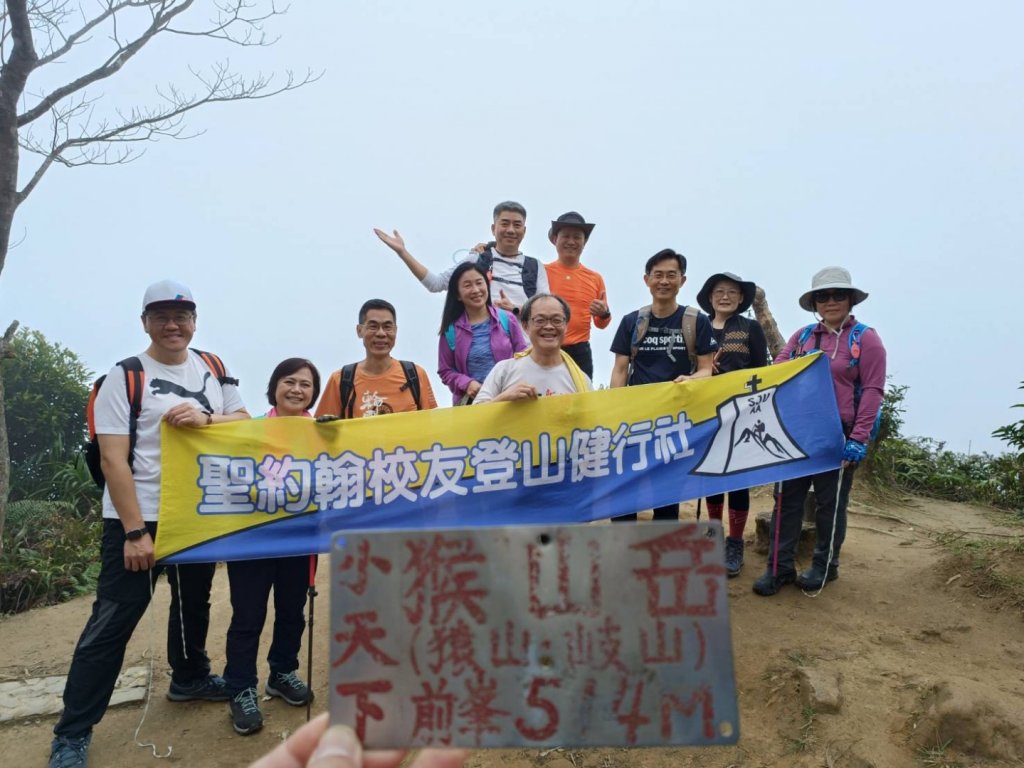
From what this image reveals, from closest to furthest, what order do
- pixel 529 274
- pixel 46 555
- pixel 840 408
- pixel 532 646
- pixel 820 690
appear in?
pixel 532 646, pixel 820 690, pixel 840 408, pixel 529 274, pixel 46 555

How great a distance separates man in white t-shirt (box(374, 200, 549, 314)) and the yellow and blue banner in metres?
1.45

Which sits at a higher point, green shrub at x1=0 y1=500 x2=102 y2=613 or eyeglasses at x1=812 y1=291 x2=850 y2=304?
eyeglasses at x1=812 y1=291 x2=850 y2=304

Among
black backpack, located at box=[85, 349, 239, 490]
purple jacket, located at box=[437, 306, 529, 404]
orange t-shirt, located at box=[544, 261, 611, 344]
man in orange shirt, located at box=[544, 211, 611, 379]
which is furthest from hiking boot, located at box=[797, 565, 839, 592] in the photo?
black backpack, located at box=[85, 349, 239, 490]

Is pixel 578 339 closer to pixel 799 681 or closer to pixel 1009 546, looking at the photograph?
pixel 799 681

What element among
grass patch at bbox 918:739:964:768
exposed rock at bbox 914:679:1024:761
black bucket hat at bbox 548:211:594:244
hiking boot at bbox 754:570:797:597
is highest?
black bucket hat at bbox 548:211:594:244

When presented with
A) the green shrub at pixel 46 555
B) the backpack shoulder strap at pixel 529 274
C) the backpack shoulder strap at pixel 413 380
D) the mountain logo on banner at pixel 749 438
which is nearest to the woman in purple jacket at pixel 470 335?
the backpack shoulder strap at pixel 413 380

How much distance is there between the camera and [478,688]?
45.3 inches

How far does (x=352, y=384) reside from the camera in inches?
167

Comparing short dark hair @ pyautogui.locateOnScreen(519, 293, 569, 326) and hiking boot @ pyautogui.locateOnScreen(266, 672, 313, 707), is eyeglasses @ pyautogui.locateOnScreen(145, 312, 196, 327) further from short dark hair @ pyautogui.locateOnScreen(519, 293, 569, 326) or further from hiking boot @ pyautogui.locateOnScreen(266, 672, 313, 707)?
hiking boot @ pyautogui.locateOnScreen(266, 672, 313, 707)

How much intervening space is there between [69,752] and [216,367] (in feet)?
7.11

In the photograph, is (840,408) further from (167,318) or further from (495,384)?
(167,318)

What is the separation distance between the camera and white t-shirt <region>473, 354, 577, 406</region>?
13.5ft

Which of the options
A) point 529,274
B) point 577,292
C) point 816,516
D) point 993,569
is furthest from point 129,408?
point 993,569

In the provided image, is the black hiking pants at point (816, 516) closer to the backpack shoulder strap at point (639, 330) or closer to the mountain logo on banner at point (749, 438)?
the mountain logo on banner at point (749, 438)
